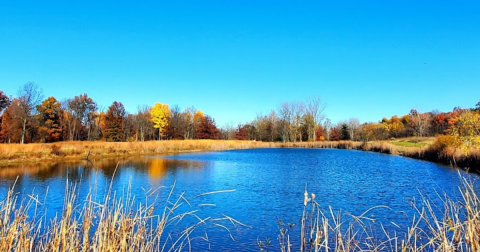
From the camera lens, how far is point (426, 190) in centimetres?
1135

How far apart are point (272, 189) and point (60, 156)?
17943 millimetres

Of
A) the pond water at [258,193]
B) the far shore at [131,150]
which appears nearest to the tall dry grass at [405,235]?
the pond water at [258,193]

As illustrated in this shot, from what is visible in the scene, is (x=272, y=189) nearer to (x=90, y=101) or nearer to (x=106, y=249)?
(x=106, y=249)

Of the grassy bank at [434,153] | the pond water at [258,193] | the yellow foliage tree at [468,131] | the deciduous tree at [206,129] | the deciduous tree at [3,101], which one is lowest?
the pond water at [258,193]

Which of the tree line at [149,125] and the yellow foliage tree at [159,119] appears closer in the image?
the tree line at [149,125]

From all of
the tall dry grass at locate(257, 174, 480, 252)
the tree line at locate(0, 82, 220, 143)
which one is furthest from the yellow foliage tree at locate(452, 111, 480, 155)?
the tree line at locate(0, 82, 220, 143)

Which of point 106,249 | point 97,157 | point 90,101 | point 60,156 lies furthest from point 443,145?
point 90,101

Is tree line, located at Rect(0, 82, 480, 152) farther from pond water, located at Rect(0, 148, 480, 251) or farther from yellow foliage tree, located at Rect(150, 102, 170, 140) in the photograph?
pond water, located at Rect(0, 148, 480, 251)

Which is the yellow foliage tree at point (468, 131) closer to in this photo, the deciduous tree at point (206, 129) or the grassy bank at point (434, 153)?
the grassy bank at point (434, 153)

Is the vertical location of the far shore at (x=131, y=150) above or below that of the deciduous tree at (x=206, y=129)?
below

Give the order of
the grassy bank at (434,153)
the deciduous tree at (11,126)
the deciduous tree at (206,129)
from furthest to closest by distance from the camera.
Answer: the deciduous tree at (206,129)
the deciduous tree at (11,126)
the grassy bank at (434,153)

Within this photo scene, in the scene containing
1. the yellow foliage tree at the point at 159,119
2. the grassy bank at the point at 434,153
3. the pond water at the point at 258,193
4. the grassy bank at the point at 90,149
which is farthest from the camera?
the yellow foliage tree at the point at 159,119

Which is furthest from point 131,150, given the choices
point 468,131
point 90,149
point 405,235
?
point 405,235

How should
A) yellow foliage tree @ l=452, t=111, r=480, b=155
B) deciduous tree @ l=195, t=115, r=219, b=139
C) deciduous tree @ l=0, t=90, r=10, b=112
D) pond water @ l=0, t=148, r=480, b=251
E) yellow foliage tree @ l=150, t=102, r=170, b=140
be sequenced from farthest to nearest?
1. deciduous tree @ l=195, t=115, r=219, b=139
2. yellow foliage tree @ l=150, t=102, r=170, b=140
3. deciduous tree @ l=0, t=90, r=10, b=112
4. yellow foliage tree @ l=452, t=111, r=480, b=155
5. pond water @ l=0, t=148, r=480, b=251
